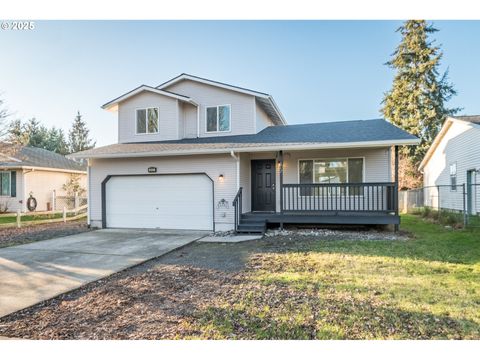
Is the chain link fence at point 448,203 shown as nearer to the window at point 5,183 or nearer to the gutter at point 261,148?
the gutter at point 261,148

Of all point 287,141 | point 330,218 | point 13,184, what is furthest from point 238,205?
point 13,184

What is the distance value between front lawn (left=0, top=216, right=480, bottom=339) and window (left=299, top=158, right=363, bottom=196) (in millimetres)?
4166

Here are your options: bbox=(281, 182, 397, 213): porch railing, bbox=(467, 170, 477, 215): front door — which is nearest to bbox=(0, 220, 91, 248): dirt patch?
bbox=(281, 182, 397, 213): porch railing

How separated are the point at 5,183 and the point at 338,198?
18743 millimetres

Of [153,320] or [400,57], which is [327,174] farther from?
[400,57]

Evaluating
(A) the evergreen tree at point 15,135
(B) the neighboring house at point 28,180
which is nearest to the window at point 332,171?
(A) the evergreen tree at point 15,135

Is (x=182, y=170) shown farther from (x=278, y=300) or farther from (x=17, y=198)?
(x=17, y=198)

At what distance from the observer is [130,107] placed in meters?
12.4

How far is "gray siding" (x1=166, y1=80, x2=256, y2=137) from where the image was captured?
11695mm

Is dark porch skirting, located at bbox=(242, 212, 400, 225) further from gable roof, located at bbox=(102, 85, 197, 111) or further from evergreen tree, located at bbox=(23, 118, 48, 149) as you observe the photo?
Answer: evergreen tree, located at bbox=(23, 118, 48, 149)

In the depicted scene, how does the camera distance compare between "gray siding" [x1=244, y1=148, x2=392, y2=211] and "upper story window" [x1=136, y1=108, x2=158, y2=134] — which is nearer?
"gray siding" [x1=244, y1=148, x2=392, y2=211]

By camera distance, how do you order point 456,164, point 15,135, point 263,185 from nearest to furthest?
point 263,185 → point 15,135 → point 456,164

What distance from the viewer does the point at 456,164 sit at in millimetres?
14516
